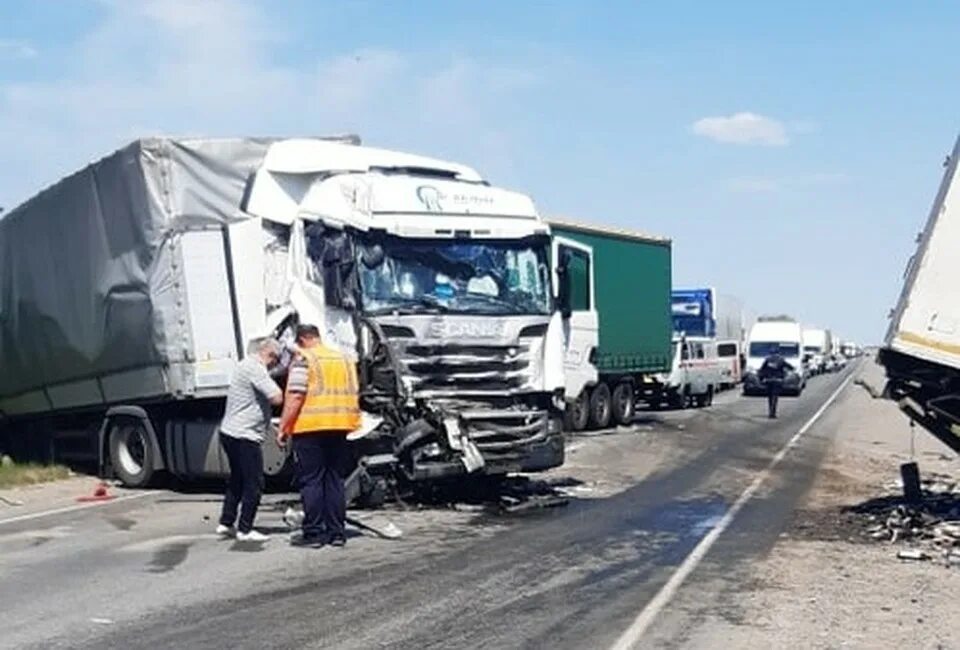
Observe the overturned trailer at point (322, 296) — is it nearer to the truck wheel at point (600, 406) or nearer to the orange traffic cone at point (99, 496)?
the orange traffic cone at point (99, 496)

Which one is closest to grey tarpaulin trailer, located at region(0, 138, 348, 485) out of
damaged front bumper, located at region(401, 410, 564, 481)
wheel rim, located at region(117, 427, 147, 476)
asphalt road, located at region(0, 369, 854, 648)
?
wheel rim, located at region(117, 427, 147, 476)

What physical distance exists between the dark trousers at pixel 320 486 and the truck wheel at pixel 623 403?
1909 centimetres

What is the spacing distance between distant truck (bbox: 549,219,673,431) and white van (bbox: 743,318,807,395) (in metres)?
17.8

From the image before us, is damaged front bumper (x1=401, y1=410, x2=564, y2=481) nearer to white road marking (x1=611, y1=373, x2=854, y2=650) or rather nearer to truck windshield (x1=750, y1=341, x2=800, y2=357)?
white road marking (x1=611, y1=373, x2=854, y2=650)

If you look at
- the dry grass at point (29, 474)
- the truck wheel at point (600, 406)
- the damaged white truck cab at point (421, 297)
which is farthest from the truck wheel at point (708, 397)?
the damaged white truck cab at point (421, 297)

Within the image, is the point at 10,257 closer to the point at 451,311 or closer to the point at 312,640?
the point at 451,311

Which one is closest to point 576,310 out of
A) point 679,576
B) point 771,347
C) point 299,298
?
point 299,298

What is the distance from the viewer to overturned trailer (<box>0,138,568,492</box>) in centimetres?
1323

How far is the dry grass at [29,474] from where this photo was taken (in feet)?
56.1

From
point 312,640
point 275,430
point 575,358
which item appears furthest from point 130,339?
point 575,358

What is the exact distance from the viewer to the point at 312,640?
7500 mm

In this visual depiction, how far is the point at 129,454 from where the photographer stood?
1639 cm

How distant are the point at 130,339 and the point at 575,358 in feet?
34.4

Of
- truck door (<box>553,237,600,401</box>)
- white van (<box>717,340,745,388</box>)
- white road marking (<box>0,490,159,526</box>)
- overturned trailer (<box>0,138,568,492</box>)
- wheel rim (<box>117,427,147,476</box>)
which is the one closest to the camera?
overturned trailer (<box>0,138,568,492</box>)
